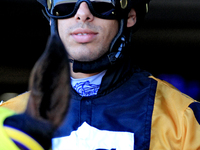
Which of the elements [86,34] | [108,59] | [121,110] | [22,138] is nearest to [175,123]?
[121,110]

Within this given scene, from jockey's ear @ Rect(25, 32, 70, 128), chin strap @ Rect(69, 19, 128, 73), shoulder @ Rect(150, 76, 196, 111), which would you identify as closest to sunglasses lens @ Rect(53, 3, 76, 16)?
chin strap @ Rect(69, 19, 128, 73)

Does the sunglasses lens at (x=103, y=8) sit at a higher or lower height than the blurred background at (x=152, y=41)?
higher

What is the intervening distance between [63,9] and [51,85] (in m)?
0.98

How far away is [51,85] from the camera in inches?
13.7

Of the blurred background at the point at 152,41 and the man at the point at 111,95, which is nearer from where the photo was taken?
the man at the point at 111,95

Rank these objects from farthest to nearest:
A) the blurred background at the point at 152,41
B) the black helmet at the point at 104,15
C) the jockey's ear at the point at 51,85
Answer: the blurred background at the point at 152,41 → the black helmet at the point at 104,15 → the jockey's ear at the point at 51,85

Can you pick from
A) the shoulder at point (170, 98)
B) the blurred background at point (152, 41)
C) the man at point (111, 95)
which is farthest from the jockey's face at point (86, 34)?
the blurred background at point (152, 41)

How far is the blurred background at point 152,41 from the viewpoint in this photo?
245cm

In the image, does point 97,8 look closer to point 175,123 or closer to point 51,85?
point 175,123

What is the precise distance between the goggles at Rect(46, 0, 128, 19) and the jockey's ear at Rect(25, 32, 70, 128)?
91 centimetres

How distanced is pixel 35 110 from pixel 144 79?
0.99 metres

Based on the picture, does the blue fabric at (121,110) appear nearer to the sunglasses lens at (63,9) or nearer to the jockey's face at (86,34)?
the jockey's face at (86,34)

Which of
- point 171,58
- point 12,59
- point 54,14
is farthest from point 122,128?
point 12,59

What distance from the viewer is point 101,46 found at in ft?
4.18
